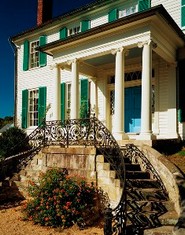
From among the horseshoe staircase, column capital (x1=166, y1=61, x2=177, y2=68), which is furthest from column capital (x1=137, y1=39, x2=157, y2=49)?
the horseshoe staircase

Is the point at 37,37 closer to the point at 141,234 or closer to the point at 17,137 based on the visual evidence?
the point at 17,137

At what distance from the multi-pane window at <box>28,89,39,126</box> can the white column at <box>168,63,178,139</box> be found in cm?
835

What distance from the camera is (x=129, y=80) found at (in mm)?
13250

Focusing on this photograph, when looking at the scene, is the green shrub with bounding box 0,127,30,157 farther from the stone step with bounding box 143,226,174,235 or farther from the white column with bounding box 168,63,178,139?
the stone step with bounding box 143,226,174,235

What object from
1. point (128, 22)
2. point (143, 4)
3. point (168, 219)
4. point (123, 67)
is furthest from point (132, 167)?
point (143, 4)

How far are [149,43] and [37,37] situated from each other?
10.1m

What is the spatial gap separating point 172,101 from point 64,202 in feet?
22.0

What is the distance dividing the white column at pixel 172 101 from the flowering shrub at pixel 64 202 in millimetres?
5277

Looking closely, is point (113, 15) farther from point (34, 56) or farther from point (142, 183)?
point (142, 183)

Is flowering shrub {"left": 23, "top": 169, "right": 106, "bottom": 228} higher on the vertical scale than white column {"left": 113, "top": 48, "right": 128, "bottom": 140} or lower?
lower

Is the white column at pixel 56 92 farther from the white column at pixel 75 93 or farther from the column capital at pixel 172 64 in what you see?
the column capital at pixel 172 64

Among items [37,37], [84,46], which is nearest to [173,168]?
[84,46]

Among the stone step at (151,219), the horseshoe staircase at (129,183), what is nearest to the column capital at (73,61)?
the horseshoe staircase at (129,183)

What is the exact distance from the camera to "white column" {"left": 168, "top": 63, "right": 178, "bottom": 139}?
1153 cm
